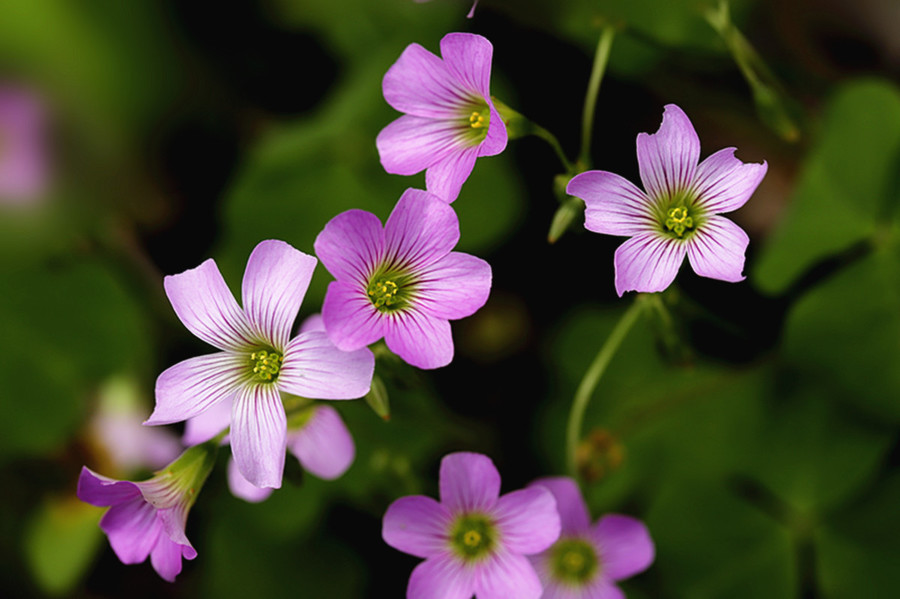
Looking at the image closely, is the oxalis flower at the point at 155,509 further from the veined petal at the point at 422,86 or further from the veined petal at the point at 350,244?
the veined petal at the point at 422,86

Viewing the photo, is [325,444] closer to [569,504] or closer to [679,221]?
[569,504]

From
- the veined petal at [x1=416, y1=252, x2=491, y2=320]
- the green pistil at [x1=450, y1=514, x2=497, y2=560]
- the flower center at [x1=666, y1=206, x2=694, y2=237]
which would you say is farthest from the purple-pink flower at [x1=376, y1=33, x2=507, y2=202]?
the green pistil at [x1=450, y1=514, x2=497, y2=560]

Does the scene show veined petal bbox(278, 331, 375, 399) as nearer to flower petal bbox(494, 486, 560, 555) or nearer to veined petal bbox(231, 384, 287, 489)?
veined petal bbox(231, 384, 287, 489)

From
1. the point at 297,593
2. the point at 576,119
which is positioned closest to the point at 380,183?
the point at 576,119

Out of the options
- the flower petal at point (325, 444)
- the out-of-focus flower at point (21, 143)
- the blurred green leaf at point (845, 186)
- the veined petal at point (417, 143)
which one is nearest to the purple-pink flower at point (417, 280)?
the veined petal at point (417, 143)

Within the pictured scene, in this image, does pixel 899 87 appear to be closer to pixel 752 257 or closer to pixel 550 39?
pixel 752 257
